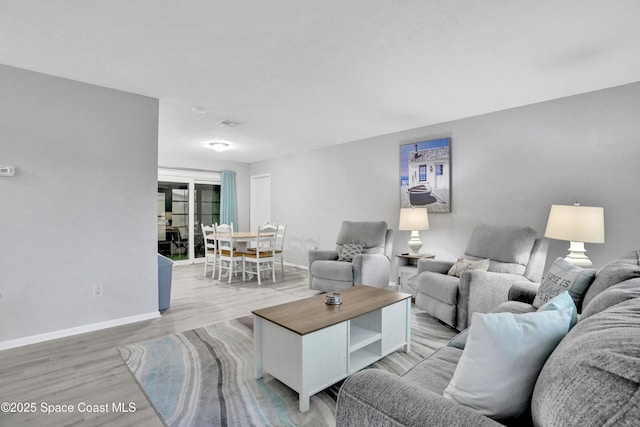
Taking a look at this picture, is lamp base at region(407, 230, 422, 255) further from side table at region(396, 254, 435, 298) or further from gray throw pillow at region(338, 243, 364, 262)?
gray throw pillow at region(338, 243, 364, 262)

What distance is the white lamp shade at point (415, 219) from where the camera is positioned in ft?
13.4

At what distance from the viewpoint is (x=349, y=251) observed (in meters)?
4.43

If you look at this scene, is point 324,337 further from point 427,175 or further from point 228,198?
point 228,198

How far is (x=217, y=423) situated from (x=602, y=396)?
5.74 ft

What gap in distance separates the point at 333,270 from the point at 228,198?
4021 mm

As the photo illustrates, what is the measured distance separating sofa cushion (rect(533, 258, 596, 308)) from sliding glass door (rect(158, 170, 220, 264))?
21.2 feet

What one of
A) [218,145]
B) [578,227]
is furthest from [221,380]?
[218,145]

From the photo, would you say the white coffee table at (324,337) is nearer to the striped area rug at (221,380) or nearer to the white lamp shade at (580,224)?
the striped area rug at (221,380)

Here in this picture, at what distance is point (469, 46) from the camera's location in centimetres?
232

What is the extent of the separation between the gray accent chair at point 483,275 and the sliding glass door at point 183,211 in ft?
17.2

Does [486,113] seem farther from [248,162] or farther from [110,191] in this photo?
[248,162]

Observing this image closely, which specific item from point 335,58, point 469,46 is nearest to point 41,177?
point 335,58

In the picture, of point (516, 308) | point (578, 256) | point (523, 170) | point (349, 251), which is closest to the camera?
point (516, 308)

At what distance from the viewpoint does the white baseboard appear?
2.66 m
